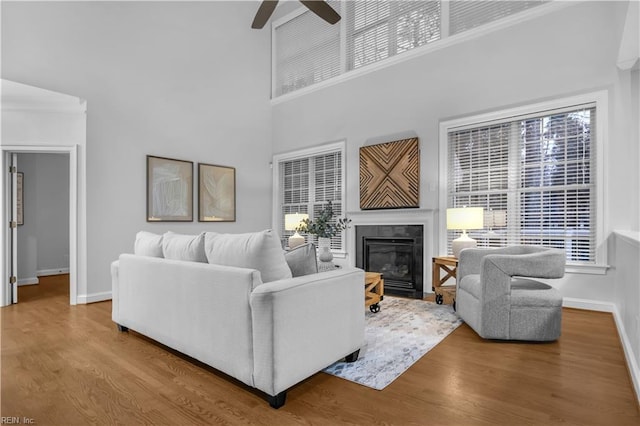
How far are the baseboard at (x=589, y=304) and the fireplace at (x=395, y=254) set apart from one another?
5.16ft

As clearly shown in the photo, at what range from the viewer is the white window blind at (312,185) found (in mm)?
5758

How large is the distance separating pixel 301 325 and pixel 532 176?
11.3 feet

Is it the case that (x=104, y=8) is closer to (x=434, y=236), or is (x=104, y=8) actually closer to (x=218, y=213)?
(x=218, y=213)

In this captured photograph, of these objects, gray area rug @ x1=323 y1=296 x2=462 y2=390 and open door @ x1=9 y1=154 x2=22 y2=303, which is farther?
open door @ x1=9 y1=154 x2=22 y2=303

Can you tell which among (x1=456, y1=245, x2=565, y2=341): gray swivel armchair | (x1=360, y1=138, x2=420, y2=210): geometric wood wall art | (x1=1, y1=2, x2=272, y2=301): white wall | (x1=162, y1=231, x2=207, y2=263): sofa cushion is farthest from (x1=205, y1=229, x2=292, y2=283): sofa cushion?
(x1=1, y1=2, x2=272, y2=301): white wall

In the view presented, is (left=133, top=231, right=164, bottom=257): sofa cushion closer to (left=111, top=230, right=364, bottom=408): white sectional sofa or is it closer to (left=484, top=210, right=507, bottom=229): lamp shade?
(left=111, top=230, right=364, bottom=408): white sectional sofa

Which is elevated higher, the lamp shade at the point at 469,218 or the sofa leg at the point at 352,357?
the lamp shade at the point at 469,218

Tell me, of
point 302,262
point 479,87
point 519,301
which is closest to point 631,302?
point 519,301

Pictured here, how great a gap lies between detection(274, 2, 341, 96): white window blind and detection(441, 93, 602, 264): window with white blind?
2654 millimetres

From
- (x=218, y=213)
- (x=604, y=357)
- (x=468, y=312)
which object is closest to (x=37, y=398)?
(x=468, y=312)

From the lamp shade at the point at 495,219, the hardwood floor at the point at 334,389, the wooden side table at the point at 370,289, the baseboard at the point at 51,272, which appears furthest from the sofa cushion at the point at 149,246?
the baseboard at the point at 51,272

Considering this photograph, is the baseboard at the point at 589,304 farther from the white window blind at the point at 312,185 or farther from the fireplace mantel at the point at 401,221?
the white window blind at the point at 312,185

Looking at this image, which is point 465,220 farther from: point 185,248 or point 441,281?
point 185,248

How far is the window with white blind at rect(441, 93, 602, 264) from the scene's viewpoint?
3658mm
